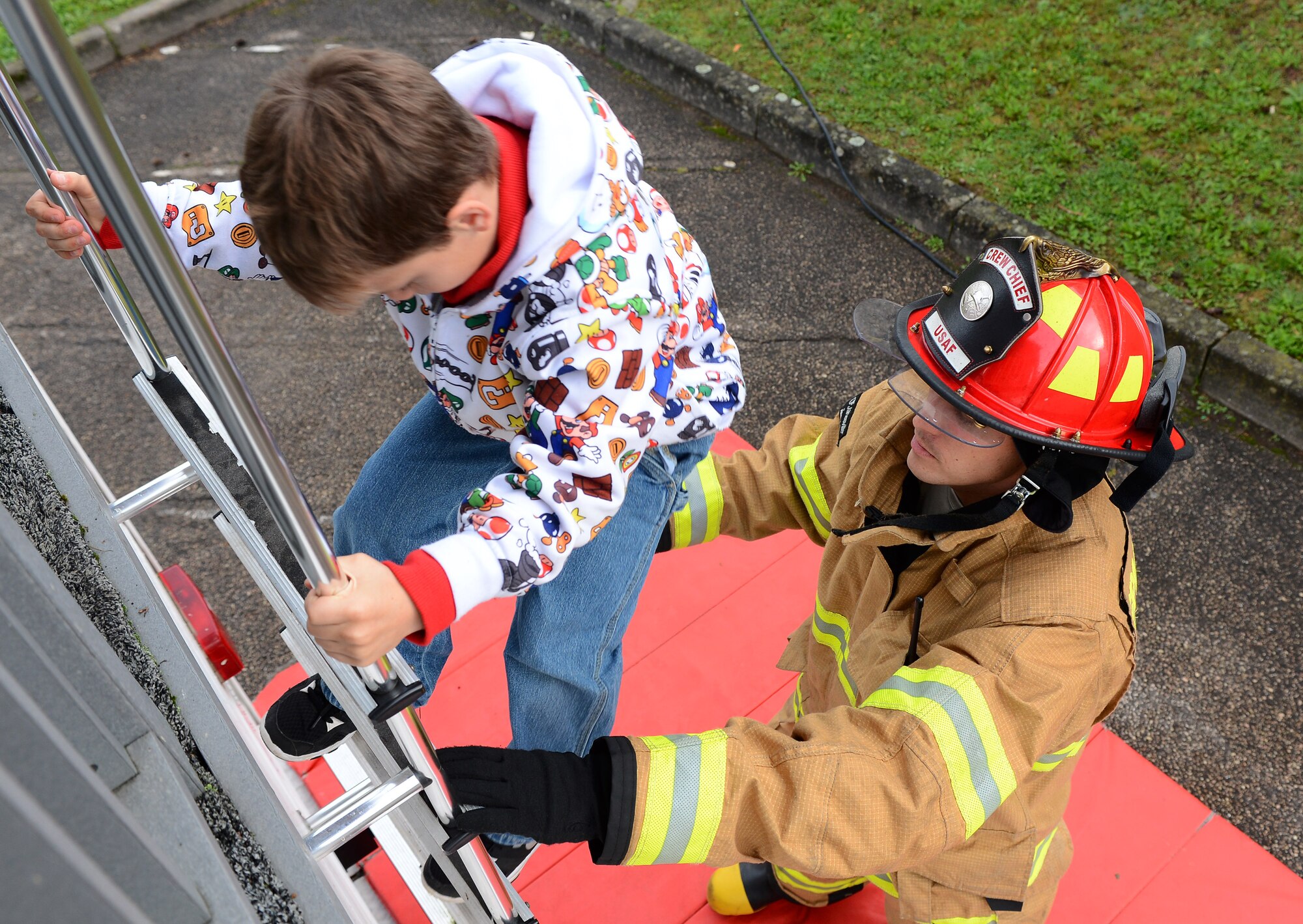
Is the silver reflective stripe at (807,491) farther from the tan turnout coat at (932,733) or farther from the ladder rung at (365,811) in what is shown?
the ladder rung at (365,811)

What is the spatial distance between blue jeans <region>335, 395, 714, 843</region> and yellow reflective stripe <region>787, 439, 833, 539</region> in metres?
0.39

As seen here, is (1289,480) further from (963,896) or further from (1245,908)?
(963,896)

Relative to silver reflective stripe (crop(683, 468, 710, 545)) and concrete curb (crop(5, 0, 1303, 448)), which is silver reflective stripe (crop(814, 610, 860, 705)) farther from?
concrete curb (crop(5, 0, 1303, 448))

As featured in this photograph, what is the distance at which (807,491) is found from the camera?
7.04 ft

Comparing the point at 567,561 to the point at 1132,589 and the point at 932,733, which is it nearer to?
the point at 932,733

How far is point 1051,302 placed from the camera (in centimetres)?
162

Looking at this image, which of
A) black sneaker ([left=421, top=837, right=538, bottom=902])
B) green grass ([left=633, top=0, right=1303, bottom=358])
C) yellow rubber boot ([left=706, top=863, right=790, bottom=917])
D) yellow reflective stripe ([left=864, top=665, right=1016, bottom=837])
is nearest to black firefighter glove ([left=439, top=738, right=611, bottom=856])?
black sneaker ([left=421, top=837, right=538, bottom=902])

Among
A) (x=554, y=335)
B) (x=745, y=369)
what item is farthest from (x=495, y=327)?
(x=745, y=369)

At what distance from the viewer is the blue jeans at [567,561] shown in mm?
1589

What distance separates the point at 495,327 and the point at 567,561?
1.37ft

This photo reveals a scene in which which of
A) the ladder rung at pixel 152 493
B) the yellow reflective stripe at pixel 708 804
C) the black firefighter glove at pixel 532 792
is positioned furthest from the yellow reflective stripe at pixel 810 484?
the ladder rung at pixel 152 493

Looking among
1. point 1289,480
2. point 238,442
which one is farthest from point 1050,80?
point 238,442

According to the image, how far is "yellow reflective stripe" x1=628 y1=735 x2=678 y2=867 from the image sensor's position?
4.87 ft

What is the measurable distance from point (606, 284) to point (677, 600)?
1900 millimetres
